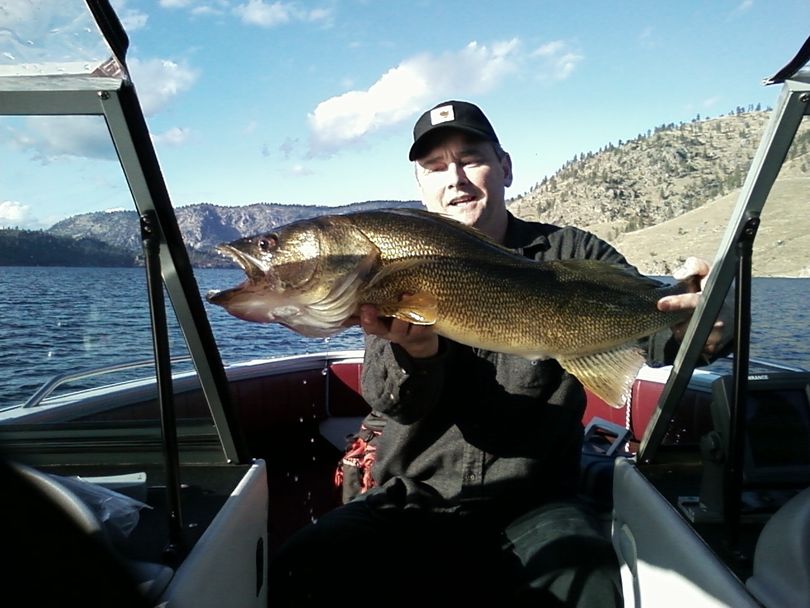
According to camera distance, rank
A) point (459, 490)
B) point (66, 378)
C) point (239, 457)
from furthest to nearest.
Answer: point (66, 378) < point (459, 490) < point (239, 457)

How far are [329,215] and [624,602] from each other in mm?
2279

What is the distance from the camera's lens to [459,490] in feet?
10.9

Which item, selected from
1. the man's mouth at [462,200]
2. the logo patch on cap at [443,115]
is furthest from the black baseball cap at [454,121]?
the man's mouth at [462,200]

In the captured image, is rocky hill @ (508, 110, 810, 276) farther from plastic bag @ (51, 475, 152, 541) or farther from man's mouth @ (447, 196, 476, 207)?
plastic bag @ (51, 475, 152, 541)

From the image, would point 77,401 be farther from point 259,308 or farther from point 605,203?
point 605,203

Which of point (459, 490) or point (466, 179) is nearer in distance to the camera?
point (459, 490)

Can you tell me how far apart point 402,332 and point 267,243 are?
748 mm

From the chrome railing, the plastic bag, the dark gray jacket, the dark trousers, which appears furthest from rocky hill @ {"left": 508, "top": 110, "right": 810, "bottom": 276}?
the chrome railing

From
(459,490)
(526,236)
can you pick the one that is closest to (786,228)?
(526,236)

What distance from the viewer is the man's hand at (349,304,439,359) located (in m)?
2.70

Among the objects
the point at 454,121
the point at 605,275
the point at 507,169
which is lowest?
the point at 605,275

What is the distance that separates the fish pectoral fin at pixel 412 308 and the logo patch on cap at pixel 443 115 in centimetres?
162

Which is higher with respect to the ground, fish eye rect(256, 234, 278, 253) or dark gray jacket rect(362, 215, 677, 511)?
fish eye rect(256, 234, 278, 253)

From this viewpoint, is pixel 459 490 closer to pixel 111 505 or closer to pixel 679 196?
pixel 111 505
